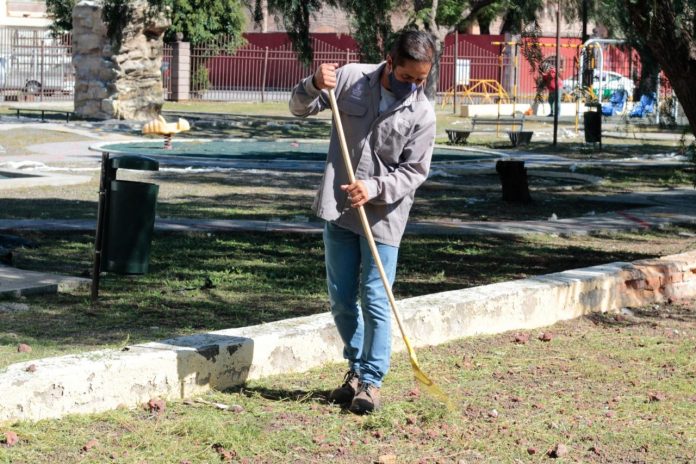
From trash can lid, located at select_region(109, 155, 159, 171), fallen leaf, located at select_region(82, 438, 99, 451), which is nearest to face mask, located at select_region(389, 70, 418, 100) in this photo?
fallen leaf, located at select_region(82, 438, 99, 451)

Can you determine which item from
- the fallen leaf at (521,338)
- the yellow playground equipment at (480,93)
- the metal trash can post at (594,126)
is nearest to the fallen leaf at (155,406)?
the fallen leaf at (521,338)

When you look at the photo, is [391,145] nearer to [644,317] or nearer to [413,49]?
[413,49]

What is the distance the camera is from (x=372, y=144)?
514cm

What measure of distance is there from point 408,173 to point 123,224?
2754 mm

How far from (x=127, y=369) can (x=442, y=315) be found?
7.07ft

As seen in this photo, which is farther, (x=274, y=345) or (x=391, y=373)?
(x=391, y=373)

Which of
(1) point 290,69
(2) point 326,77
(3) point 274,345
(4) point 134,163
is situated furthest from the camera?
(1) point 290,69

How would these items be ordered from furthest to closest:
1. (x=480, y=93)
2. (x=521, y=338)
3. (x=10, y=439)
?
(x=480, y=93), (x=521, y=338), (x=10, y=439)

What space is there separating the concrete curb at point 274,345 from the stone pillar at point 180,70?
36002 millimetres

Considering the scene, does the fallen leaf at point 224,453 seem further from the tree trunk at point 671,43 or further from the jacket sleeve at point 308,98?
the tree trunk at point 671,43

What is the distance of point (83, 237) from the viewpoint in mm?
10305

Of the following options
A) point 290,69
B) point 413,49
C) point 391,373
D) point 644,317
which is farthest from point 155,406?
point 290,69

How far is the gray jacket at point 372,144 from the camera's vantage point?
5094mm

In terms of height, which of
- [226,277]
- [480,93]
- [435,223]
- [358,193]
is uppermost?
[480,93]
